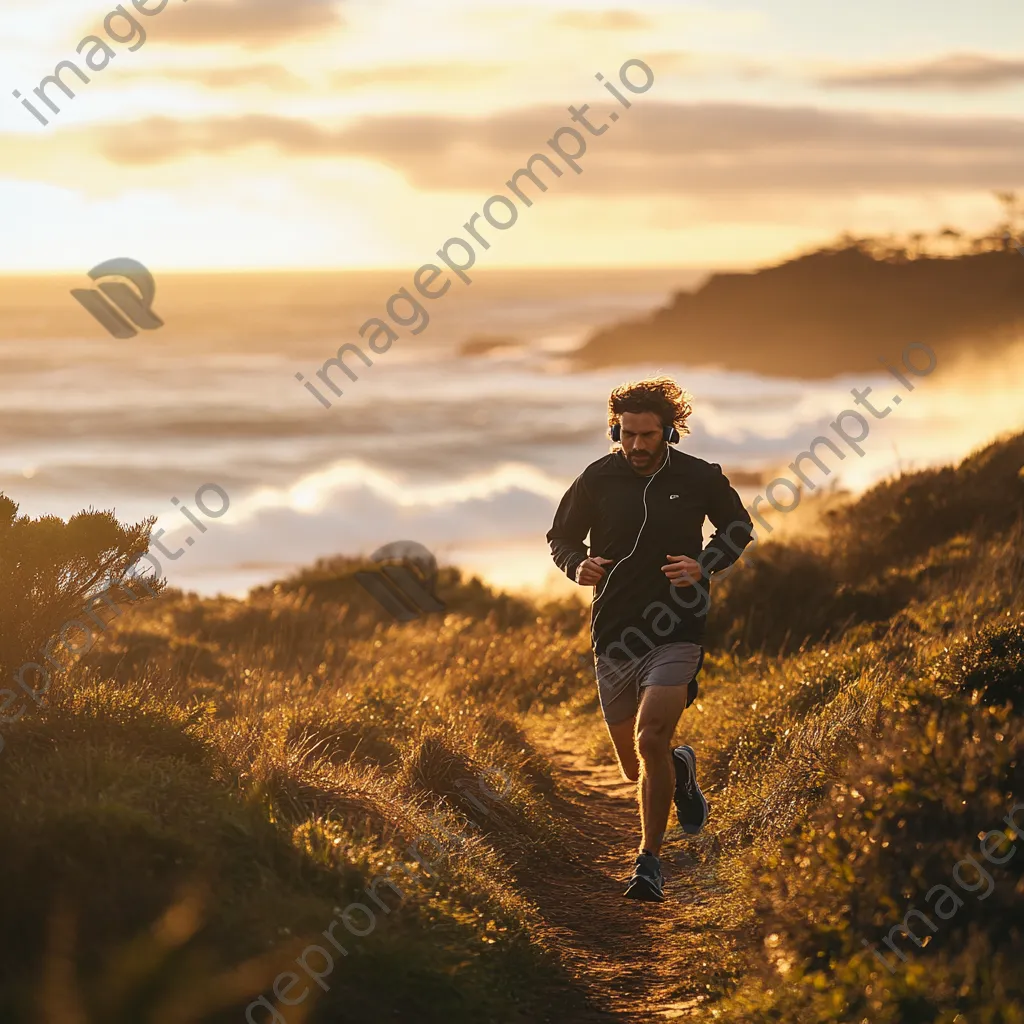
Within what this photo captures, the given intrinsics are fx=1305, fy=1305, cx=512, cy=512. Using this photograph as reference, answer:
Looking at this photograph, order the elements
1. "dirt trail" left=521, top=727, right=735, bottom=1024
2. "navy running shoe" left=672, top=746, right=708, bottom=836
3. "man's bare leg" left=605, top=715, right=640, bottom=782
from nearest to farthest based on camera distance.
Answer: "dirt trail" left=521, top=727, right=735, bottom=1024
"man's bare leg" left=605, top=715, right=640, bottom=782
"navy running shoe" left=672, top=746, right=708, bottom=836

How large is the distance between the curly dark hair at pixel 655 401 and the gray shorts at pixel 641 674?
123 centimetres

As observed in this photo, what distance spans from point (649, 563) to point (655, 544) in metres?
0.11

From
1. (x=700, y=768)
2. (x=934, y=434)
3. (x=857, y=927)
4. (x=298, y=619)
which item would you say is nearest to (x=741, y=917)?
(x=857, y=927)

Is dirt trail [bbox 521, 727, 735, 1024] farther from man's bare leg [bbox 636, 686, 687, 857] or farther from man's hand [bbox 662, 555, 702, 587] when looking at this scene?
man's hand [bbox 662, 555, 702, 587]

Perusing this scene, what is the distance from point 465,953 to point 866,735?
7.96 feet

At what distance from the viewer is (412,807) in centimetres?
687

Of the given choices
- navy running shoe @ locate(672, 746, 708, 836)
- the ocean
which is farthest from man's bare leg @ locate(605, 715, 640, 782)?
the ocean

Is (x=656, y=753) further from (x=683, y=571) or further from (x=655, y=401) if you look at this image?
(x=655, y=401)

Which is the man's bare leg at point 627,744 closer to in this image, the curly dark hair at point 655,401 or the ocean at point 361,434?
the curly dark hair at point 655,401

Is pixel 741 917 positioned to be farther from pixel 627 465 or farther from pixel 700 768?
pixel 700 768

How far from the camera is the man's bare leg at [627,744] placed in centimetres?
730

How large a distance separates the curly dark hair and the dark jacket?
228 millimetres

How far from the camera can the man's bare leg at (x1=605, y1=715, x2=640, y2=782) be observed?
7.30m

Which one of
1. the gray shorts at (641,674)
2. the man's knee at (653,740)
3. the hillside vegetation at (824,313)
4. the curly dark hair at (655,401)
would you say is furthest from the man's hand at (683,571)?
the hillside vegetation at (824,313)
